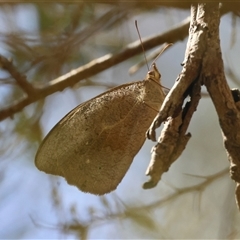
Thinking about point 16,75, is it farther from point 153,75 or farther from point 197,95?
point 197,95

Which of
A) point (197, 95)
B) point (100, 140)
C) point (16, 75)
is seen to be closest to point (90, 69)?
point (16, 75)

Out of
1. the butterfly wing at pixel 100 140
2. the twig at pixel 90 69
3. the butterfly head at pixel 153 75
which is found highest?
the twig at pixel 90 69

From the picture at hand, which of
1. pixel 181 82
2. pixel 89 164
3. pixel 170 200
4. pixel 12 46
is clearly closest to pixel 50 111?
pixel 12 46

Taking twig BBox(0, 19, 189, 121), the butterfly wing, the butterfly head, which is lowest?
the butterfly wing

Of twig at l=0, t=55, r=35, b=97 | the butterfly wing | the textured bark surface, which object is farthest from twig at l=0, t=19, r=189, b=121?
the textured bark surface

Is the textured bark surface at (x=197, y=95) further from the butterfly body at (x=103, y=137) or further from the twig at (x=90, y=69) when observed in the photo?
the twig at (x=90, y=69)

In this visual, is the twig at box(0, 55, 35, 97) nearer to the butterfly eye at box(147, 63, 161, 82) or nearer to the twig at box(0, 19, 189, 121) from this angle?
the twig at box(0, 19, 189, 121)

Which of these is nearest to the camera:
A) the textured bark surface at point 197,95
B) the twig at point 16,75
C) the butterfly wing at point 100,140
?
the textured bark surface at point 197,95

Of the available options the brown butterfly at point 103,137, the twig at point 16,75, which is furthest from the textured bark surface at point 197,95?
the twig at point 16,75
